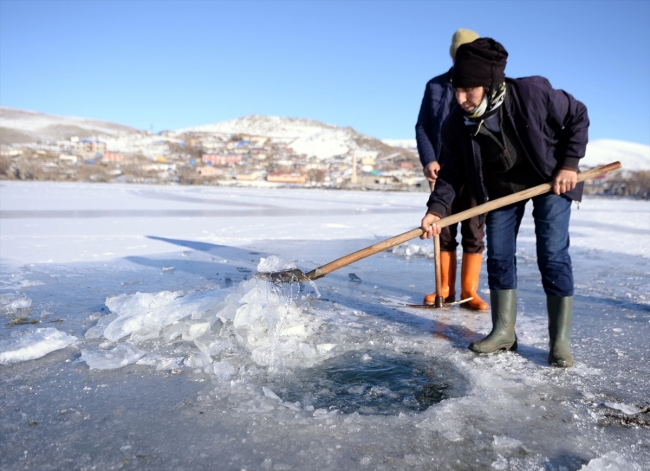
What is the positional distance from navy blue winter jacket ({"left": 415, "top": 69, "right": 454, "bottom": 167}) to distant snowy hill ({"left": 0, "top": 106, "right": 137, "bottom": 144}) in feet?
198


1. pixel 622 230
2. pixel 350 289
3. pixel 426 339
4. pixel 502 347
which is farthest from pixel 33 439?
pixel 622 230

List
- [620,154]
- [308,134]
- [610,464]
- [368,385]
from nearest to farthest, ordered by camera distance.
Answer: [610,464] → [368,385] → [620,154] → [308,134]

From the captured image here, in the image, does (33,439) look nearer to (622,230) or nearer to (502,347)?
(502,347)

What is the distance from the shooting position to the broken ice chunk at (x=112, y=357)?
1881 millimetres

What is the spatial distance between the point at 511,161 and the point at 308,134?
211ft

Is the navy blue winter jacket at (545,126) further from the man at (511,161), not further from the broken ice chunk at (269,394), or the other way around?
the broken ice chunk at (269,394)

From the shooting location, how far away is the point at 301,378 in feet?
6.02

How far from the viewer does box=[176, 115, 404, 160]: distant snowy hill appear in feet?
179

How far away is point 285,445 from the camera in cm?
133

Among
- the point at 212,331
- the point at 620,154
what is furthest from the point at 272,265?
the point at 620,154

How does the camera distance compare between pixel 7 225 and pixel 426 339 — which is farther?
pixel 7 225

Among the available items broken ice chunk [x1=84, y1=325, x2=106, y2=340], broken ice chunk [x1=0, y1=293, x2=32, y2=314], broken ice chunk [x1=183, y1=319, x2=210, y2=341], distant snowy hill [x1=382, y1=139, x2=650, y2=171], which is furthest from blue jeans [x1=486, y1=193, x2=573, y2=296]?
distant snowy hill [x1=382, y1=139, x2=650, y2=171]

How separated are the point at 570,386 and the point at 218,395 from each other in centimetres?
122

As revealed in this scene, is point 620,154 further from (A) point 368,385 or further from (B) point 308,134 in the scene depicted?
(A) point 368,385
